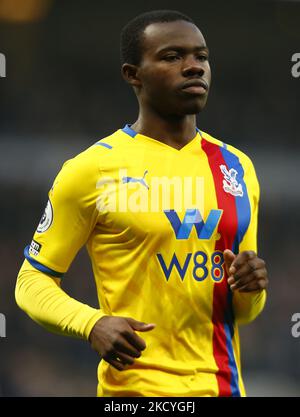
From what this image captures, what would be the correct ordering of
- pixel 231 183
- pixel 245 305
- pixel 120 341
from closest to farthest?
1. pixel 120 341
2. pixel 245 305
3. pixel 231 183

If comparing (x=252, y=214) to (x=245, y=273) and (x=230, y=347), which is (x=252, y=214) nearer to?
(x=245, y=273)

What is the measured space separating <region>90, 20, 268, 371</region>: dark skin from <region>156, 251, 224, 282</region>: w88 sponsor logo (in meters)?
0.05

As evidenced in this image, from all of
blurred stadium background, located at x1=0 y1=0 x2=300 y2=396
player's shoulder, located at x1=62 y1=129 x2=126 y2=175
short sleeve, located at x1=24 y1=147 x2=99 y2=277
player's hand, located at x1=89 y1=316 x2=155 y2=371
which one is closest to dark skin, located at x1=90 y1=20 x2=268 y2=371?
player's hand, located at x1=89 y1=316 x2=155 y2=371

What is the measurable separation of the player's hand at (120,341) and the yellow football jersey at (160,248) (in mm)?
213

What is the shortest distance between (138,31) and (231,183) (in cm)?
68

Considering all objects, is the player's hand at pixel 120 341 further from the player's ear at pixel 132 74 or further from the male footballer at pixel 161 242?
the player's ear at pixel 132 74

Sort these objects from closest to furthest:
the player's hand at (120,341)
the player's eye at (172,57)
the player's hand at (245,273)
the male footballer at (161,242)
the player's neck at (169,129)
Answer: the player's hand at (120,341) → the player's hand at (245,273) → the male footballer at (161,242) → the player's eye at (172,57) → the player's neck at (169,129)

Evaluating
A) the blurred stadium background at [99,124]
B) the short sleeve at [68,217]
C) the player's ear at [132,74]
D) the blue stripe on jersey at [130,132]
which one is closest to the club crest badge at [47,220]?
the short sleeve at [68,217]

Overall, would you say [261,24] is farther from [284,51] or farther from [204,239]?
[204,239]

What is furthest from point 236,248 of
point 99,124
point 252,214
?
point 99,124

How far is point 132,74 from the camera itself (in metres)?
3.72

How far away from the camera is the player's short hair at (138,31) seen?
3.61 metres

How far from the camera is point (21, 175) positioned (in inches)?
317

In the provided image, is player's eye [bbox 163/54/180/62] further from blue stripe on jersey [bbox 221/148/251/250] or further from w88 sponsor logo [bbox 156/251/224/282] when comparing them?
w88 sponsor logo [bbox 156/251/224/282]
